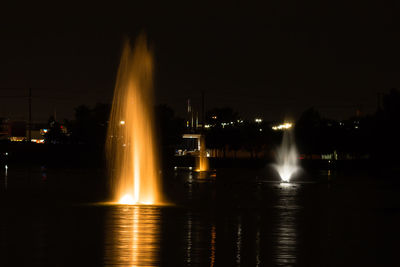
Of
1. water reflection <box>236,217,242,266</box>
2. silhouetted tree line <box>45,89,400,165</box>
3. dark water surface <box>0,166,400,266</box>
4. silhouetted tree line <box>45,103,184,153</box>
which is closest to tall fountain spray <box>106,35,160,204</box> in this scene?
dark water surface <box>0,166,400,266</box>

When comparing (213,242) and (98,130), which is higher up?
(98,130)

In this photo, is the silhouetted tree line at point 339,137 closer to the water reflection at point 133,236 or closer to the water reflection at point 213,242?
the water reflection at point 133,236

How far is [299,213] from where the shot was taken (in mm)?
23406

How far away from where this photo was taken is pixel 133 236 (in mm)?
17078

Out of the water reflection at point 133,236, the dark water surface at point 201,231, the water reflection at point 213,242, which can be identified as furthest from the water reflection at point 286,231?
the water reflection at point 133,236

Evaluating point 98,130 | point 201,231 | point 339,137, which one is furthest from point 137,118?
point 98,130

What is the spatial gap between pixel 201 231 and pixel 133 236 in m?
2.04

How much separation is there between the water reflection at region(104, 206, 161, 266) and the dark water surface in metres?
0.02

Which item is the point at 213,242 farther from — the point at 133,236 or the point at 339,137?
the point at 339,137

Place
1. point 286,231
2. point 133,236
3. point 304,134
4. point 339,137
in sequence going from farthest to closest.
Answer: point 304,134, point 339,137, point 286,231, point 133,236

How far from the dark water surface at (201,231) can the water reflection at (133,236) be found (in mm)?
21

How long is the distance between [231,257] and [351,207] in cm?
1242

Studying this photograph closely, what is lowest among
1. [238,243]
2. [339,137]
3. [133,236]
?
[238,243]

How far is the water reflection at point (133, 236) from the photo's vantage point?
14016mm
